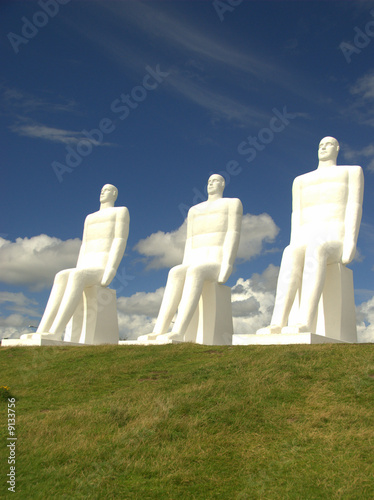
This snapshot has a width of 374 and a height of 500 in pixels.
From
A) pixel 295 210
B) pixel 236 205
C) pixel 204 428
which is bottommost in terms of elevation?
pixel 204 428

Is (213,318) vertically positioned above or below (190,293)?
below

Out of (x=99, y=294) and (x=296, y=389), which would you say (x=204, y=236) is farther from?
(x=296, y=389)

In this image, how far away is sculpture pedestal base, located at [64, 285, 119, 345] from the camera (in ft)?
55.5

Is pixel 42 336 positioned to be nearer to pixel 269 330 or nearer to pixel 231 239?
pixel 231 239

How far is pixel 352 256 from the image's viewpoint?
552 inches

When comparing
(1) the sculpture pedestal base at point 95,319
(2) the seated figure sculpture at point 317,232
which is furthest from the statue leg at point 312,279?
(1) the sculpture pedestal base at point 95,319

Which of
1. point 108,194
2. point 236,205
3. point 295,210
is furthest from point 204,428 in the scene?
point 108,194

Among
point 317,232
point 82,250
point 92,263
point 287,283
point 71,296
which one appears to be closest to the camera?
point 287,283

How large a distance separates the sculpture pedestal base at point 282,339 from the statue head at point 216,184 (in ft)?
16.7

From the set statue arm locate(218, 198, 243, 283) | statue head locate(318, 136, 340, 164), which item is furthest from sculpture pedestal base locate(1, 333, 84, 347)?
statue head locate(318, 136, 340, 164)

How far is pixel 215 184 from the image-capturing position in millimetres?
16797

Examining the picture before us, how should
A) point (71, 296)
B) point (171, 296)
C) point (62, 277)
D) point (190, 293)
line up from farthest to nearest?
point (62, 277), point (71, 296), point (171, 296), point (190, 293)

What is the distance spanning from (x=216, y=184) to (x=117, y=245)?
3.42m

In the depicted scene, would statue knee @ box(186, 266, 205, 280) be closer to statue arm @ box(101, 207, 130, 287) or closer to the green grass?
statue arm @ box(101, 207, 130, 287)
